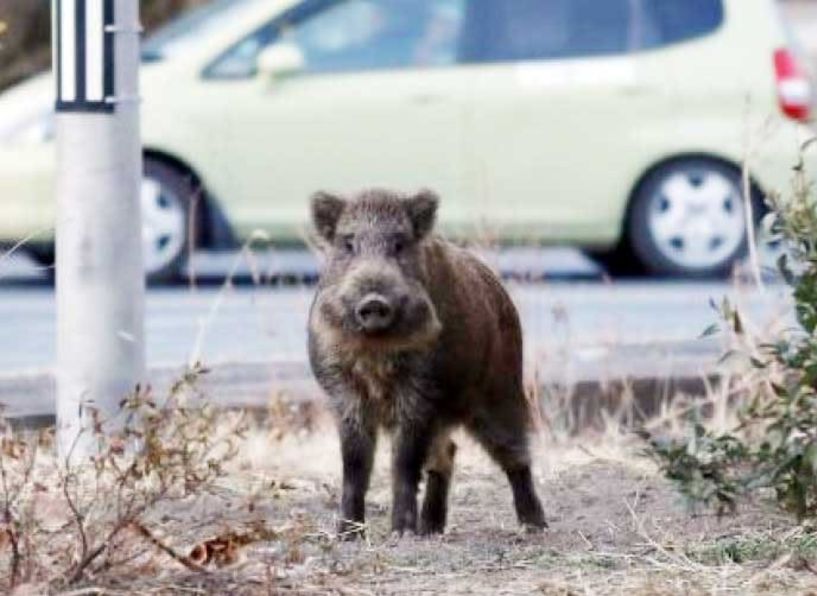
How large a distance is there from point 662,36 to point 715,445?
8.38 m

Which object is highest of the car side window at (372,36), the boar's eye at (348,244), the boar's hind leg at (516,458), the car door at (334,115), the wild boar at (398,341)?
the car side window at (372,36)

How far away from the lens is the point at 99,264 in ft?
27.0

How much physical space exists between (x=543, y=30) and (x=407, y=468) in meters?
8.26

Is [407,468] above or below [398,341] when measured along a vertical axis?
below

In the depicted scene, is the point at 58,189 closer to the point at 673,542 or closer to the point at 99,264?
the point at 99,264

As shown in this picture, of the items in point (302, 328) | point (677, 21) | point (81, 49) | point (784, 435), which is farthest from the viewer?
point (677, 21)

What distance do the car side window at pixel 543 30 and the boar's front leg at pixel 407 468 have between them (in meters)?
8.07

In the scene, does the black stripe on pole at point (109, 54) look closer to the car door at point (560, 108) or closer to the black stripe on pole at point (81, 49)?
the black stripe on pole at point (81, 49)

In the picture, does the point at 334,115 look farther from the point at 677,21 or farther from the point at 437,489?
the point at 437,489

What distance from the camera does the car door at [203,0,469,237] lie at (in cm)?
1477

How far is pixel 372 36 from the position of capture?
1505cm

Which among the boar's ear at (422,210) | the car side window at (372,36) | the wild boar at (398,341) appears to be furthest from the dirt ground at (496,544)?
the car side window at (372,36)

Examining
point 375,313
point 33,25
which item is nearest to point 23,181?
point 33,25

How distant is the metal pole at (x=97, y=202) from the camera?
26.8 ft
